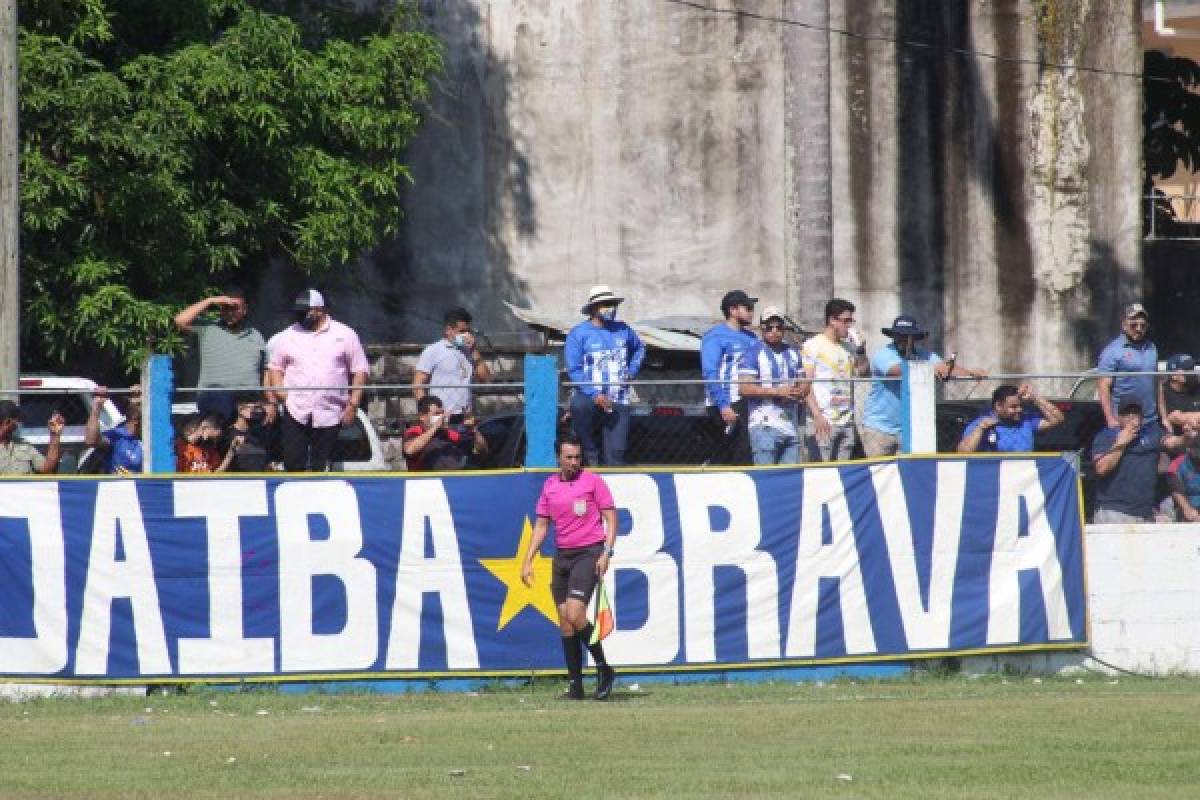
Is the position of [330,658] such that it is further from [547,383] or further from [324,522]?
[547,383]

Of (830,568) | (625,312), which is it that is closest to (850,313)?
(830,568)

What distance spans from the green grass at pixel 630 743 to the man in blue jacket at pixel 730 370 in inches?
68.9

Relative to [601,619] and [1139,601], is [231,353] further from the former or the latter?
[1139,601]

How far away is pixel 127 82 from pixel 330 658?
9.05 m

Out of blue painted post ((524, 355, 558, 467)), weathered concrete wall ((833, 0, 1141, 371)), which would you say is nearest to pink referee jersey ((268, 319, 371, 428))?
blue painted post ((524, 355, 558, 467))

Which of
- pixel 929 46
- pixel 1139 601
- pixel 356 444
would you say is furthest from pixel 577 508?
pixel 929 46

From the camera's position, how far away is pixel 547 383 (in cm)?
1575

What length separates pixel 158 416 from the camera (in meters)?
15.4

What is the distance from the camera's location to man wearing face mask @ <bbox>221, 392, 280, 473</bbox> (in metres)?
15.7

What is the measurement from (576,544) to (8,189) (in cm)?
520

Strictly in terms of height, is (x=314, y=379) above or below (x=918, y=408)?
above

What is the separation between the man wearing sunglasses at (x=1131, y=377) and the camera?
1641cm

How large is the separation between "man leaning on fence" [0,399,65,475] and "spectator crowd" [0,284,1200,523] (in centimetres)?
1

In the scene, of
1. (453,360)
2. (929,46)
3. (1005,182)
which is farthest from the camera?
(1005,182)
